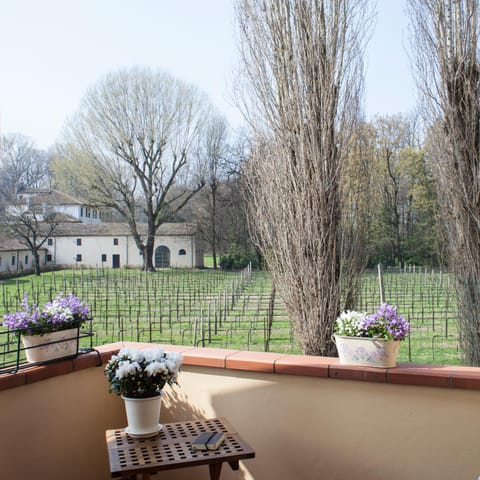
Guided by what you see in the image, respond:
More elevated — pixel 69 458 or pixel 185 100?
pixel 185 100

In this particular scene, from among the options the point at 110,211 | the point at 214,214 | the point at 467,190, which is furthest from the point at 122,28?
the point at 110,211

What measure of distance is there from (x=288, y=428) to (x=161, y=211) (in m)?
23.7

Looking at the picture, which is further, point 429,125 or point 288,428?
point 429,125

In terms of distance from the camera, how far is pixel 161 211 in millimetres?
25672

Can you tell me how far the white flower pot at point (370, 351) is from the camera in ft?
7.79

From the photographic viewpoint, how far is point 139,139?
25078 millimetres

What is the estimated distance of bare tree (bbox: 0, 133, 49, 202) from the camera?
80.6 ft

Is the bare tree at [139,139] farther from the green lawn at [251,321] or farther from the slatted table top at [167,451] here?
the slatted table top at [167,451]

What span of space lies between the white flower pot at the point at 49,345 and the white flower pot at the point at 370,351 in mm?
1264

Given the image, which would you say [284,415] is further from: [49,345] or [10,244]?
[10,244]

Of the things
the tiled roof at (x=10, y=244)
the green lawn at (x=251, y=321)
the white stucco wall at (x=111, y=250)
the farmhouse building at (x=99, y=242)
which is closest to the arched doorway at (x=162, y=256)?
the farmhouse building at (x=99, y=242)

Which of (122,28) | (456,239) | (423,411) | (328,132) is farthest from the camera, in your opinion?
(122,28)

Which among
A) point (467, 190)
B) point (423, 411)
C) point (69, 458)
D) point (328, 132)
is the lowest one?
point (69, 458)

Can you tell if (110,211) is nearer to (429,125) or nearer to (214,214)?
(214,214)
